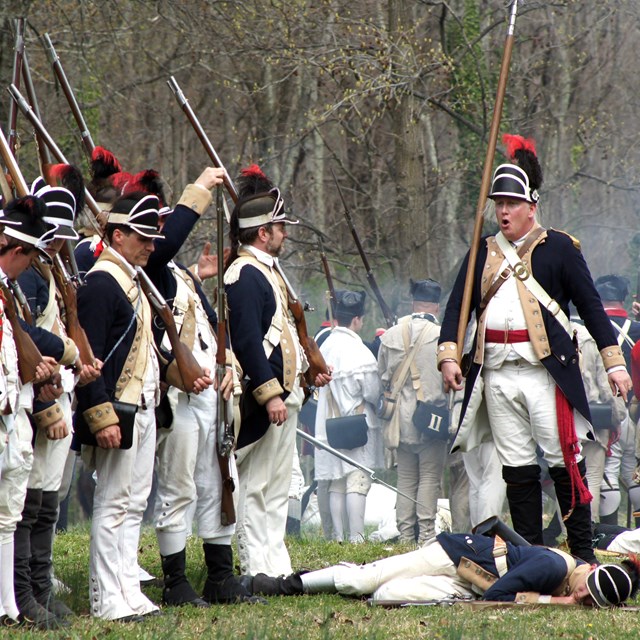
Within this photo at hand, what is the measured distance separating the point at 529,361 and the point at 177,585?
220 cm

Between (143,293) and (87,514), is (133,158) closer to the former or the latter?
(87,514)

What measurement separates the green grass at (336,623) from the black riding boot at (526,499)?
2.62 feet

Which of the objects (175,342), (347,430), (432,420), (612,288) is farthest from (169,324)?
(612,288)

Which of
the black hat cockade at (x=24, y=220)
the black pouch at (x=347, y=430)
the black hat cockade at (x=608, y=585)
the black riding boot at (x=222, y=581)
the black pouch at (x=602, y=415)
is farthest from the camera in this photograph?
the black pouch at (x=347, y=430)

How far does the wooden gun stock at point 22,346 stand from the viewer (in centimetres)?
529

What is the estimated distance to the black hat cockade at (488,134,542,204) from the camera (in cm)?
711

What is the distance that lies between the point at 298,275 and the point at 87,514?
6.08m

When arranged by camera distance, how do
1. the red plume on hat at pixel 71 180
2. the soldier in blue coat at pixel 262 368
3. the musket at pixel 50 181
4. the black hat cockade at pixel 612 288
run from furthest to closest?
1. the black hat cockade at pixel 612 288
2. the soldier in blue coat at pixel 262 368
3. the red plume on hat at pixel 71 180
4. the musket at pixel 50 181

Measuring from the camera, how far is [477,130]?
15.8 m

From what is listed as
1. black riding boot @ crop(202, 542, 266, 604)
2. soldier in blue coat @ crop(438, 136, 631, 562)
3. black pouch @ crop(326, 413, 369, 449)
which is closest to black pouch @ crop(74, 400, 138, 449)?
Result: black riding boot @ crop(202, 542, 266, 604)

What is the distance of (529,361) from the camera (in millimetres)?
6898

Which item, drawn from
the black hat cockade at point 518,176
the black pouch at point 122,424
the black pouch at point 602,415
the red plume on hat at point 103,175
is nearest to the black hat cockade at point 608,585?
the black hat cockade at point 518,176

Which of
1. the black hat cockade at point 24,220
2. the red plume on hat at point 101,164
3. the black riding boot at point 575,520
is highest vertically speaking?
the red plume on hat at point 101,164

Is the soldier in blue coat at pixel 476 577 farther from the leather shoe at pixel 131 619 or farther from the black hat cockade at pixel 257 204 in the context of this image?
the black hat cockade at pixel 257 204
